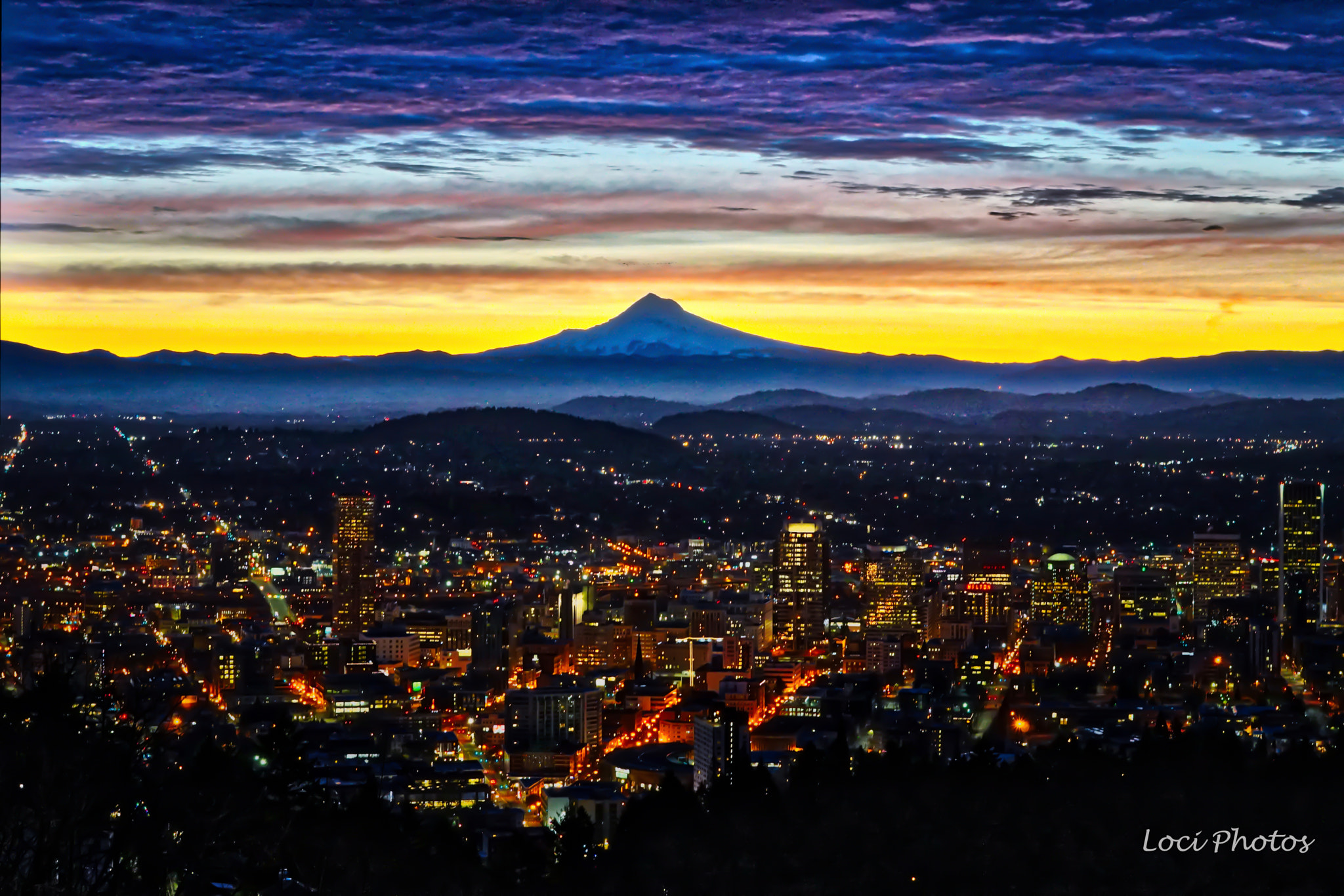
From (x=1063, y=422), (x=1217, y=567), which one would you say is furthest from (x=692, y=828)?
(x=1063, y=422)

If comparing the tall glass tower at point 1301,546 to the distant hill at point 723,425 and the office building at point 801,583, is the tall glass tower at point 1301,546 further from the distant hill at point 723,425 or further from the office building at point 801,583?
the distant hill at point 723,425

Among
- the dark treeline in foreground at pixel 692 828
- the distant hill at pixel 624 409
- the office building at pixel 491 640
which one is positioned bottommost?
the office building at pixel 491 640

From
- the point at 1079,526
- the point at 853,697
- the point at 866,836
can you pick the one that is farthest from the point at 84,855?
the point at 1079,526

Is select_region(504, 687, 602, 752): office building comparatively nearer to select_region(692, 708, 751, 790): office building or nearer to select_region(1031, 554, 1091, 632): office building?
select_region(692, 708, 751, 790): office building

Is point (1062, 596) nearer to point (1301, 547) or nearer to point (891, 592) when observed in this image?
point (891, 592)

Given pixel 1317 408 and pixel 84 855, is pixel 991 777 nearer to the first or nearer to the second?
pixel 84 855

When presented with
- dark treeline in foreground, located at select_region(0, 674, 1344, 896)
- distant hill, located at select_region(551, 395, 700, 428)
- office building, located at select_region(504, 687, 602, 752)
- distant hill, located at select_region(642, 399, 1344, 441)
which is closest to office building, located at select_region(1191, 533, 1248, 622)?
distant hill, located at select_region(642, 399, 1344, 441)

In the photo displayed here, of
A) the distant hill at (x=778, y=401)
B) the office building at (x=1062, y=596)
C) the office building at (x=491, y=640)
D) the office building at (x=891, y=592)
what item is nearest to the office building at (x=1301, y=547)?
the office building at (x=1062, y=596)
